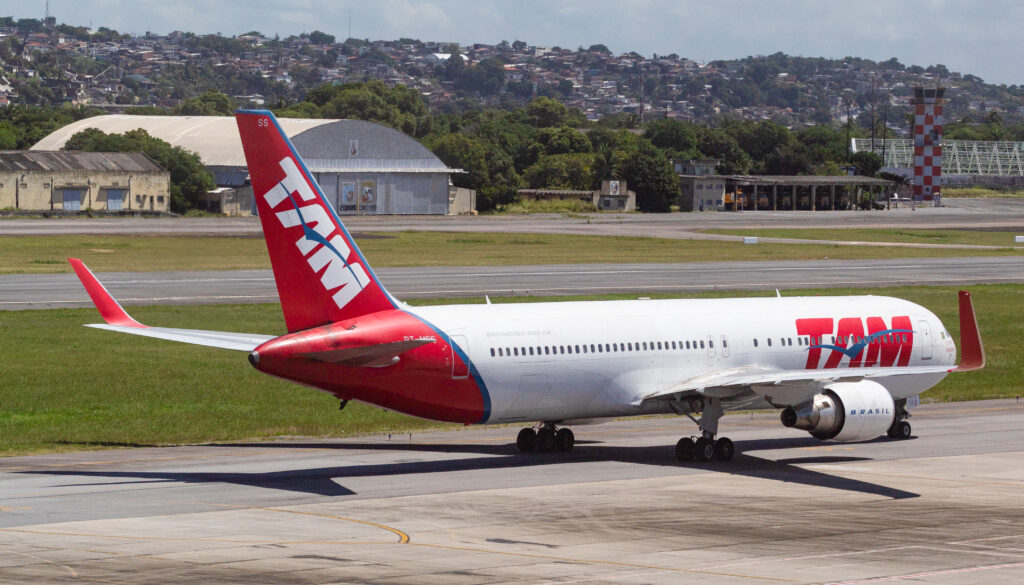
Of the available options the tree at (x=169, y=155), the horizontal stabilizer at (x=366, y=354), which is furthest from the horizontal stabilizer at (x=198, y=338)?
the tree at (x=169, y=155)

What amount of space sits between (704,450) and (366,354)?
398 inches

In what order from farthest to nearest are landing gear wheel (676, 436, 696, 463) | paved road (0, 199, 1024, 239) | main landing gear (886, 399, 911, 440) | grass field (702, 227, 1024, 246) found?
grass field (702, 227, 1024, 246)
paved road (0, 199, 1024, 239)
main landing gear (886, 399, 911, 440)
landing gear wheel (676, 436, 696, 463)

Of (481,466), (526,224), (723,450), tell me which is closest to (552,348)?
(481,466)

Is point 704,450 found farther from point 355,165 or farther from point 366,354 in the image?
point 355,165

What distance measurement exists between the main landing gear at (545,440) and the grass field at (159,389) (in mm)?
5964

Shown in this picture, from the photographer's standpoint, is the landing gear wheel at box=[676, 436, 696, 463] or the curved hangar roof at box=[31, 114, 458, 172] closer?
the landing gear wheel at box=[676, 436, 696, 463]

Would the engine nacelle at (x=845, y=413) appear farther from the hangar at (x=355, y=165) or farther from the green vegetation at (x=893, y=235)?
the hangar at (x=355, y=165)

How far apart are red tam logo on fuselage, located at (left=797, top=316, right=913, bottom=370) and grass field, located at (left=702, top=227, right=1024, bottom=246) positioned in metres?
102

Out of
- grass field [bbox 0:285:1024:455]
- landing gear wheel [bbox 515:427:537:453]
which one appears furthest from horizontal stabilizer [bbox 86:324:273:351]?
landing gear wheel [bbox 515:427:537:453]

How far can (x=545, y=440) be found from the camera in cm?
4016

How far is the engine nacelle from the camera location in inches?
1443

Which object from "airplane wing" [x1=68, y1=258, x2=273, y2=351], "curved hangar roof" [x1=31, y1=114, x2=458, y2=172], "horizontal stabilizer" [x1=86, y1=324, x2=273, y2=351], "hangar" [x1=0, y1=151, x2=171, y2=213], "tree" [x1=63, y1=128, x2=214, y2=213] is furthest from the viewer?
"curved hangar roof" [x1=31, y1=114, x2=458, y2=172]

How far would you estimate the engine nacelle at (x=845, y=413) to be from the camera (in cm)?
3666

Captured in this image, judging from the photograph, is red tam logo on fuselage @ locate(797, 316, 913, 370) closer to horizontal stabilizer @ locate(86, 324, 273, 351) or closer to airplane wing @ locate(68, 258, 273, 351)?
horizontal stabilizer @ locate(86, 324, 273, 351)
